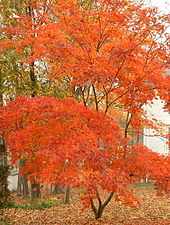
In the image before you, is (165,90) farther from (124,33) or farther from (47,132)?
(47,132)

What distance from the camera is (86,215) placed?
11.0m

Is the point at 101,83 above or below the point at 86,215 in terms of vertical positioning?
above

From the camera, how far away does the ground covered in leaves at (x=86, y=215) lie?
985cm

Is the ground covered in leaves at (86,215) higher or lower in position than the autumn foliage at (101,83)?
lower

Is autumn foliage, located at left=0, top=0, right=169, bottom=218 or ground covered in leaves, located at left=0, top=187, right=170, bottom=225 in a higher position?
autumn foliage, located at left=0, top=0, right=169, bottom=218

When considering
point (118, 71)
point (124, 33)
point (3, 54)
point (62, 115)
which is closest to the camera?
point (62, 115)

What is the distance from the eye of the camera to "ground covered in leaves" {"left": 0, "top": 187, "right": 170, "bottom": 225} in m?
9.85

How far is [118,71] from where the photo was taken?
791 centimetres

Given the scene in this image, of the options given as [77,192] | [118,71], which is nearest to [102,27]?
[118,71]

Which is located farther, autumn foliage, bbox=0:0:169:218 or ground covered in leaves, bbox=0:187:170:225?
ground covered in leaves, bbox=0:187:170:225

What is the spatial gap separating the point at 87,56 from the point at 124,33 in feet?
4.54

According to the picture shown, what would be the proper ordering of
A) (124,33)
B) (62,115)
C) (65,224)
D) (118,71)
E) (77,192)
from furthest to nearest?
(77,192) < (65,224) < (124,33) < (118,71) < (62,115)

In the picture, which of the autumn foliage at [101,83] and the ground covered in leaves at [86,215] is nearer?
the autumn foliage at [101,83]

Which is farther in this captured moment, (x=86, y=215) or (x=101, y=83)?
(x=86, y=215)
